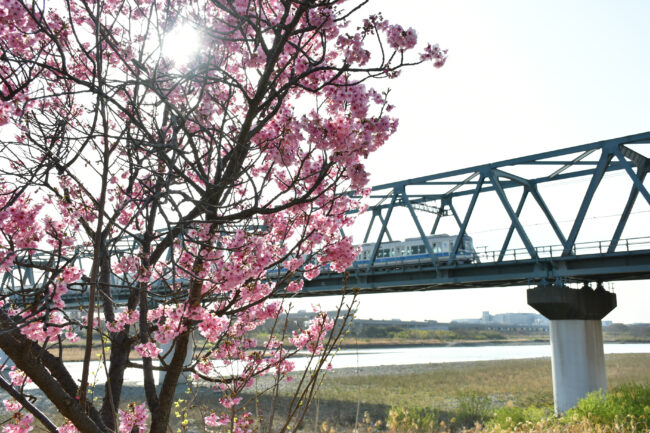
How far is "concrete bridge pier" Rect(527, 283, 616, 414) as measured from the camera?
19781 millimetres

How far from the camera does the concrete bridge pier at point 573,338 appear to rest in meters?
19.8

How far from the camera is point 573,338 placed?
20578mm

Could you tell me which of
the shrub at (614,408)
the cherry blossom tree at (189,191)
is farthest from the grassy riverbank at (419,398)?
the cherry blossom tree at (189,191)

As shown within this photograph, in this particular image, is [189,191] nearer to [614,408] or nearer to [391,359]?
[614,408]

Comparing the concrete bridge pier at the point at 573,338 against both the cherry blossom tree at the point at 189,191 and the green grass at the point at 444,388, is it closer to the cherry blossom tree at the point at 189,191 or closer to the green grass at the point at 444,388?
the green grass at the point at 444,388

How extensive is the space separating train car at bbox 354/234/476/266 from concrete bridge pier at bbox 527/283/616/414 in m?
7.62

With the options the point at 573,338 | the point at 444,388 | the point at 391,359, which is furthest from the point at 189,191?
the point at 391,359

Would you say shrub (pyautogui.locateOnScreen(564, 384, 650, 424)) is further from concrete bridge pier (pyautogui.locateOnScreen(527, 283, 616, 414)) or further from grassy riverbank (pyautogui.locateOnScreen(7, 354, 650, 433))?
concrete bridge pier (pyautogui.locateOnScreen(527, 283, 616, 414))

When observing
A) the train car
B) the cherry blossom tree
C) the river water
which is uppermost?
the train car

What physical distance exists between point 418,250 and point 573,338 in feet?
43.0

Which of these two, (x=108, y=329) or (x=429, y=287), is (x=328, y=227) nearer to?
(x=108, y=329)

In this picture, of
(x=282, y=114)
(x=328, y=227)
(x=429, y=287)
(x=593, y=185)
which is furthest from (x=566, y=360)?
(x=282, y=114)

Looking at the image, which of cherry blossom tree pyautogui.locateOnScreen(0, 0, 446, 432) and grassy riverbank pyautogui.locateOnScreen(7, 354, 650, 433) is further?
grassy riverbank pyautogui.locateOnScreen(7, 354, 650, 433)

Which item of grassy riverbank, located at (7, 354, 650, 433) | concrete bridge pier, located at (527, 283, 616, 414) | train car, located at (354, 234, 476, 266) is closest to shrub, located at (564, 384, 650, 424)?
grassy riverbank, located at (7, 354, 650, 433)
